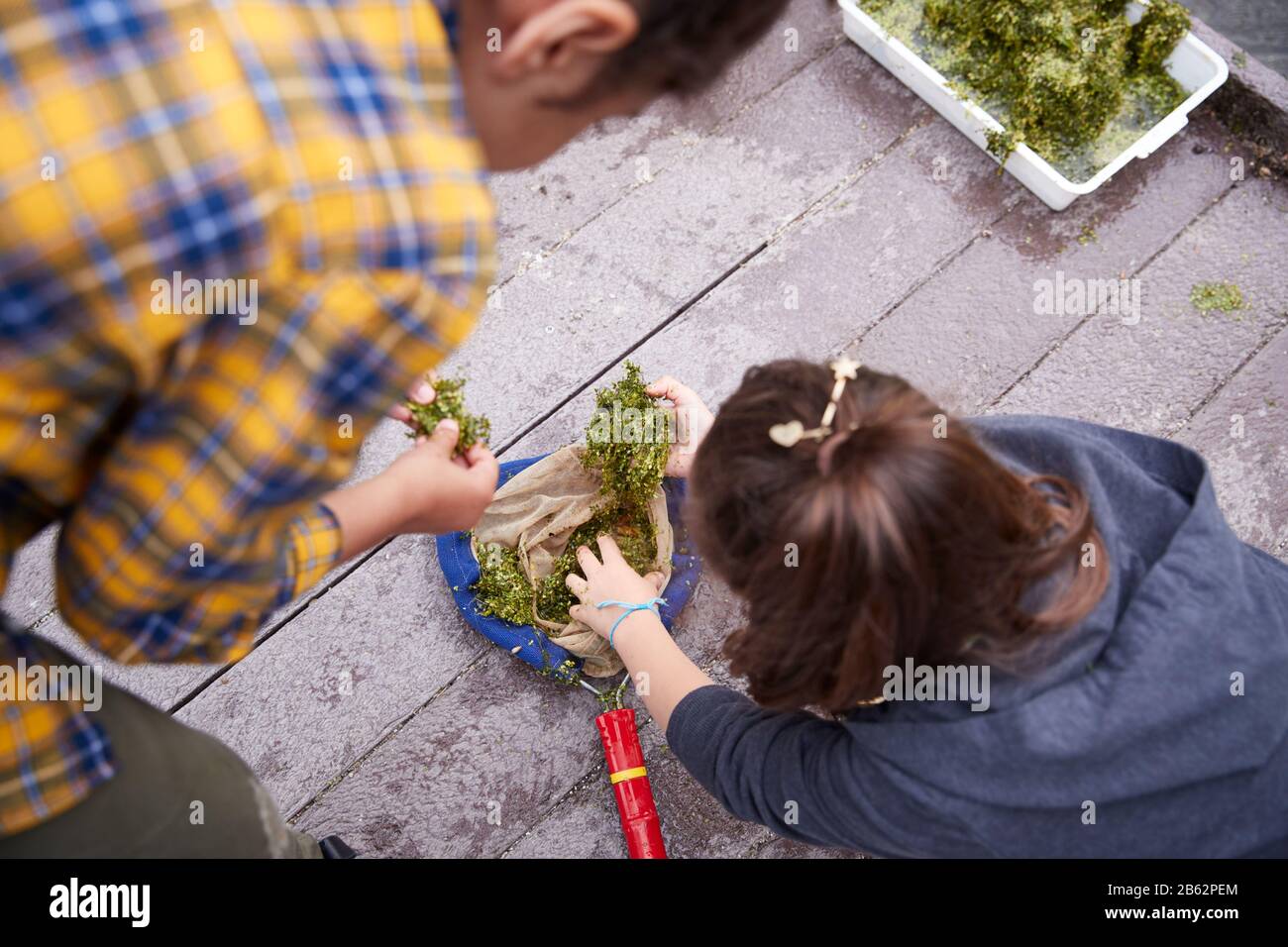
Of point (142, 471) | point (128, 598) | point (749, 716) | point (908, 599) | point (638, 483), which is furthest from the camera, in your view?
point (638, 483)

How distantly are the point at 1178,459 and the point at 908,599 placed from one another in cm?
58

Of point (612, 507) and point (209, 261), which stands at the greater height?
point (209, 261)

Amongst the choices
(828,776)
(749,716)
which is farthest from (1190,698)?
(749,716)

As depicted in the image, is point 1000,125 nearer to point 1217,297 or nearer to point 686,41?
point 1217,297

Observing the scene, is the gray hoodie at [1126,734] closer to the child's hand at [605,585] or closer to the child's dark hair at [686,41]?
the child's hand at [605,585]

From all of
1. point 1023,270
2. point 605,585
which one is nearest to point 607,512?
point 605,585

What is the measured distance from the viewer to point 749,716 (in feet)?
5.23

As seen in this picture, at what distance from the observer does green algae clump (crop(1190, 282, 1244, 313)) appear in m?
2.14

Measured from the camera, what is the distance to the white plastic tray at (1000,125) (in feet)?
6.91

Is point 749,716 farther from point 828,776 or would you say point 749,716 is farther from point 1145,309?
point 1145,309

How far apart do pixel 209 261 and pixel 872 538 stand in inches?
29.6

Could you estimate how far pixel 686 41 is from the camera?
2.82 ft

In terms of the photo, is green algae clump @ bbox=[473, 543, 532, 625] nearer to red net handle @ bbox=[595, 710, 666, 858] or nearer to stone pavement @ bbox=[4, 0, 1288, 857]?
stone pavement @ bbox=[4, 0, 1288, 857]

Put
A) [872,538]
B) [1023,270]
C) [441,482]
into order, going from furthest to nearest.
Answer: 1. [1023,270]
2. [441,482]
3. [872,538]
